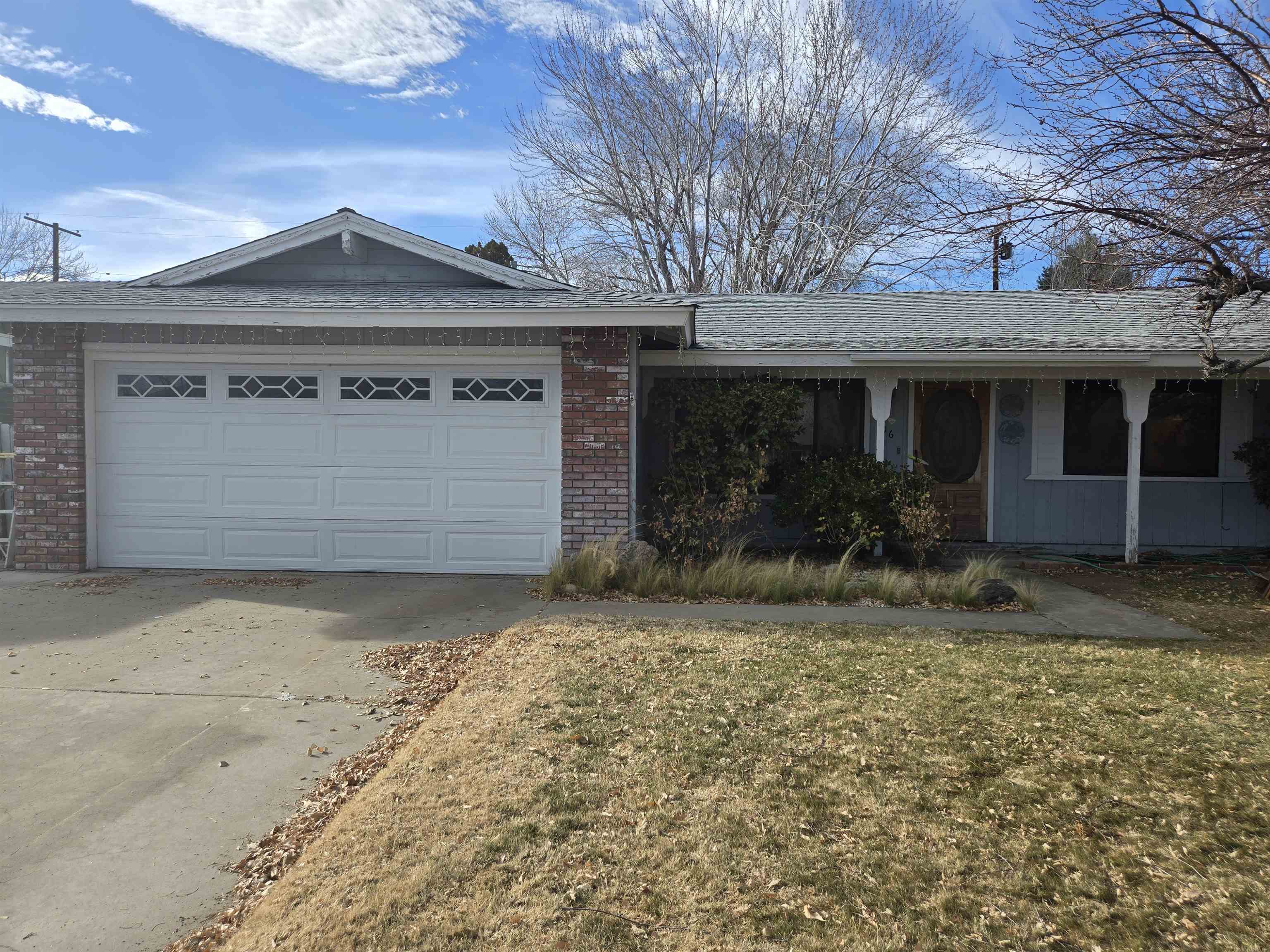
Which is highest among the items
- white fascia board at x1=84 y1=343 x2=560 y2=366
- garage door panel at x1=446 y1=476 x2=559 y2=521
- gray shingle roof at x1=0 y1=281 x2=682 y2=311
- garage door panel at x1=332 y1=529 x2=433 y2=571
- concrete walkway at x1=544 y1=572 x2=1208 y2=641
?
gray shingle roof at x1=0 y1=281 x2=682 y2=311

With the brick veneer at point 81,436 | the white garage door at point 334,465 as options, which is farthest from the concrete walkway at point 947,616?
the white garage door at point 334,465

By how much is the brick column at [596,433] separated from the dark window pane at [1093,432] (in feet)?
21.0

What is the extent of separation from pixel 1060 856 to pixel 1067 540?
927cm

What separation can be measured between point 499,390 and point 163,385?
3.54 metres

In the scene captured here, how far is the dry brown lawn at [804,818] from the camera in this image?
2895 millimetres

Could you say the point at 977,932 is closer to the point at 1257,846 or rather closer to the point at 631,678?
the point at 1257,846

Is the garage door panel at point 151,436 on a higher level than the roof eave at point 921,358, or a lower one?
lower

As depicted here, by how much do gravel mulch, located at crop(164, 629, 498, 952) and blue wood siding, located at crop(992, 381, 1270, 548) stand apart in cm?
787

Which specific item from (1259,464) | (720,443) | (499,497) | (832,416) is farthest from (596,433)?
(1259,464)

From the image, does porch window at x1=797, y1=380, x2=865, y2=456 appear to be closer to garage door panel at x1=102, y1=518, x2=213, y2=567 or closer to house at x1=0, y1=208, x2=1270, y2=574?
house at x1=0, y1=208, x2=1270, y2=574

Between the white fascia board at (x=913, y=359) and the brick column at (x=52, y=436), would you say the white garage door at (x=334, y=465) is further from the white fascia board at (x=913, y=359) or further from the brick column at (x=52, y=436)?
the white fascia board at (x=913, y=359)

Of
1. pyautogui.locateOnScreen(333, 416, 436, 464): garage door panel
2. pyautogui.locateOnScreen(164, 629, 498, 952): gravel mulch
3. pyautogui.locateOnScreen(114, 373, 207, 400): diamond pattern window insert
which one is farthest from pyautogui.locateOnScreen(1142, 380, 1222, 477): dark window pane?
pyautogui.locateOnScreen(114, 373, 207, 400): diamond pattern window insert

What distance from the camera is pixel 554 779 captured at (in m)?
3.92

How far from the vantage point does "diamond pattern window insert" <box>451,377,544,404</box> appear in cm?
913
